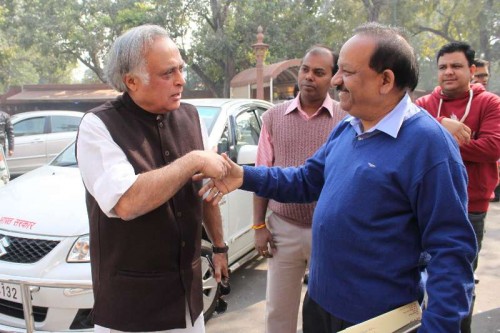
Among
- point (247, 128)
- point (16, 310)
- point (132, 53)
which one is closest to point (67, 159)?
point (16, 310)

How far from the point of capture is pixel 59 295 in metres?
2.64

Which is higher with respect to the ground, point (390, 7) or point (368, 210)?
point (390, 7)

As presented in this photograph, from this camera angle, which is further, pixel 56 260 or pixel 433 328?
pixel 56 260

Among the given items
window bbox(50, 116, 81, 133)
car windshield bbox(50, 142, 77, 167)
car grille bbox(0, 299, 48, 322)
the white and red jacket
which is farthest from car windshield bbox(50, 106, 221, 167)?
window bbox(50, 116, 81, 133)

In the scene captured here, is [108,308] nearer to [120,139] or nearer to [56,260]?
[120,139]

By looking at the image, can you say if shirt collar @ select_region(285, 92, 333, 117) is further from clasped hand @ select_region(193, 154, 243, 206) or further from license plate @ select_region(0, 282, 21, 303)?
license plate @ select_region(0, 282, 21, 303)

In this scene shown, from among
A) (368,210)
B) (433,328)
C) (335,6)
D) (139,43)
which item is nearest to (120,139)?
(139,43)

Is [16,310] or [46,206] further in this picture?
[46,206]

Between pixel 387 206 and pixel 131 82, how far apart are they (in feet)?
3.64

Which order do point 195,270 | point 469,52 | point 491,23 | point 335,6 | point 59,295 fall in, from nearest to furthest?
1. point 195,270
2. point 59,295
3. point 469,52
4. point 335,6
5. point 491,23

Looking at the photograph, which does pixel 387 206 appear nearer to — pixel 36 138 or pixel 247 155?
pixel 247 155

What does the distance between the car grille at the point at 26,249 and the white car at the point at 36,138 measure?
6.65 meters

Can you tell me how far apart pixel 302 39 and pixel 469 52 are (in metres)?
18.2

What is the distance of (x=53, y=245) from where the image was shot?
282cm
